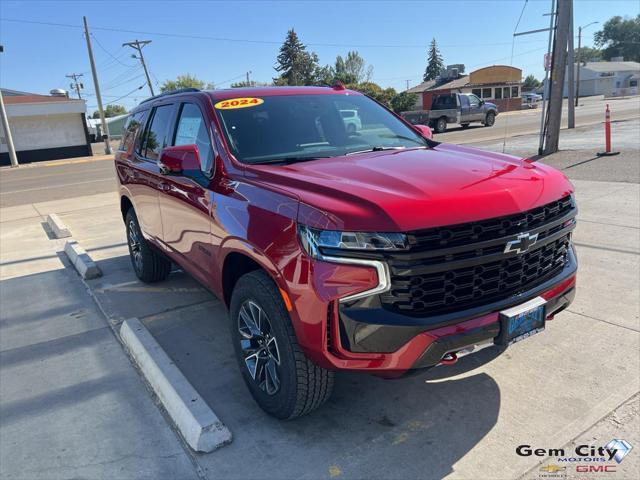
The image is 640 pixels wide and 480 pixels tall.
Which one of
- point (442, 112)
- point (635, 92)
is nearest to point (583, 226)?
point (442, 112)

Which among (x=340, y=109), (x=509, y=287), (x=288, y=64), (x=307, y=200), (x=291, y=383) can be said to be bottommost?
(x=291, y=383)

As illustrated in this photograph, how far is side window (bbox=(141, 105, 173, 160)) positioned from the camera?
467 centimetres

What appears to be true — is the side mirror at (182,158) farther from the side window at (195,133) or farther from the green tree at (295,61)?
the green tree at (295,61)

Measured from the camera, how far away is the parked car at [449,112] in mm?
29672

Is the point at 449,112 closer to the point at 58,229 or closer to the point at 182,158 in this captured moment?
the point at 58,229

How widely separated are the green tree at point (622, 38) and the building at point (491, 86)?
297 ft

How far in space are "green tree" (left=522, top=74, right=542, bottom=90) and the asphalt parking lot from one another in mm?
120864

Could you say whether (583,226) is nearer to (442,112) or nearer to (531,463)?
(531,463)

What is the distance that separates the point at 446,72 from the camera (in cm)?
6053

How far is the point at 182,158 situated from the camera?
11.4 feet

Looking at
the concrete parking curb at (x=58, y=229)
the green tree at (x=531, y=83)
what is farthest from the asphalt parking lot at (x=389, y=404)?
the green tree at (x=531, y=83)

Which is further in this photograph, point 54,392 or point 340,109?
point 340,109

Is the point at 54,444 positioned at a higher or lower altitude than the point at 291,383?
lower

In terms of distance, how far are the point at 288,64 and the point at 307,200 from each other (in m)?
87.2
